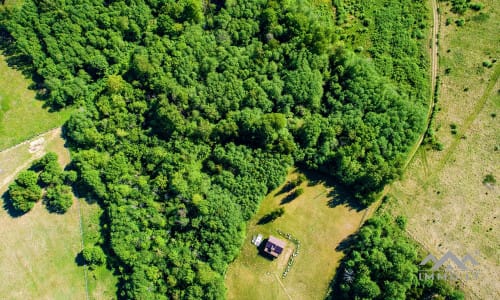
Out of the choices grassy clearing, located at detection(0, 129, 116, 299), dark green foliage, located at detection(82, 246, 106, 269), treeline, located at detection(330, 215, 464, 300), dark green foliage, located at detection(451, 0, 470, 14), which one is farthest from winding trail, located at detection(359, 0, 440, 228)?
grassy clearing, located at detection(0, 129, 116, 299)

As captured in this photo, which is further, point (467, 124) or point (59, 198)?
point (467, 124)

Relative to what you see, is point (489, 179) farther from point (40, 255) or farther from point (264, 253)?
point (40, 255)

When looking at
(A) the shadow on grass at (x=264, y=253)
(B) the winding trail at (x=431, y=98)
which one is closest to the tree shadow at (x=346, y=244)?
(B) the winding trail at (x=431, y=98)

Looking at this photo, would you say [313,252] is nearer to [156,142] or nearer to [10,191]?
[156,142]

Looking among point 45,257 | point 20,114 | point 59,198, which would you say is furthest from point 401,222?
point 20,114

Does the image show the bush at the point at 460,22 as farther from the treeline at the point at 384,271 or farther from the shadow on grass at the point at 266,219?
the shadow on grass at the point at 266,219

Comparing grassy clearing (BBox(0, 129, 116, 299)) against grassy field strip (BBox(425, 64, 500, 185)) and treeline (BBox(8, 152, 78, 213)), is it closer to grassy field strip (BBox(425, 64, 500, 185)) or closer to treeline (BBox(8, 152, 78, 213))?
treeline (BBox(8, 152, 78, 213))

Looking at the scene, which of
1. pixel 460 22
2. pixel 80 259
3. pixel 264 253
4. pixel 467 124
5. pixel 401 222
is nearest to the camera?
pixel 401 222

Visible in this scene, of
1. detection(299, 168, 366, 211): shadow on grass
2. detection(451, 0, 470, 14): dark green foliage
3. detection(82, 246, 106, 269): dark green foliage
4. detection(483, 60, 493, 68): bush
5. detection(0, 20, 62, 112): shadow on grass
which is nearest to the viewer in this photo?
detection(82, 246, 106, 269): dark green foliage
